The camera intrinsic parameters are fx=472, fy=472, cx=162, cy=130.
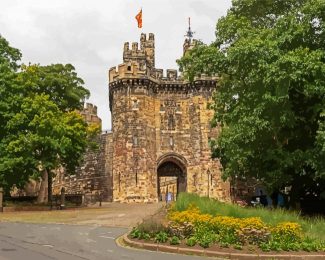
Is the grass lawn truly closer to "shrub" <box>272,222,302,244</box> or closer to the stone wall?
"shrub" <box>272,222,302,244</box>

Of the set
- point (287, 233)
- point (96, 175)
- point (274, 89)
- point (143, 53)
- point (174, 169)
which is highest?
point (143, 53)

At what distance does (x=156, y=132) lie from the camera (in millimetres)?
51250

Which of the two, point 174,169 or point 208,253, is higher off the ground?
point 174,169

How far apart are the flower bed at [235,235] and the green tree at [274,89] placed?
260 inches

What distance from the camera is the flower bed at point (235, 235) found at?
14.3m

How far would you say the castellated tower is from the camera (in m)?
48.2

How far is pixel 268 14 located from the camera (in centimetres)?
2788

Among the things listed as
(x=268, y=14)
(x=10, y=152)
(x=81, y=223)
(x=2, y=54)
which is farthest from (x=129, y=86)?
(x=81, y=223)

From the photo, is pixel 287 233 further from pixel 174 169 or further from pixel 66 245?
pixel 174 169

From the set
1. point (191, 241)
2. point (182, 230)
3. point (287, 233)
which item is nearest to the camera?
point (191, 241)

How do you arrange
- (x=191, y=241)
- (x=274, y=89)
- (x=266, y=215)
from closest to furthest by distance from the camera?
(x=191, y=241), (x=266, y=215), (x=274, y=89)

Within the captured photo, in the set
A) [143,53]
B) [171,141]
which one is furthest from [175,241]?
[143,53]

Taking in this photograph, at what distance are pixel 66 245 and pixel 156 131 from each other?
36.2 meters

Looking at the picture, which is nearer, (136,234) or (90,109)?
(136,234)
